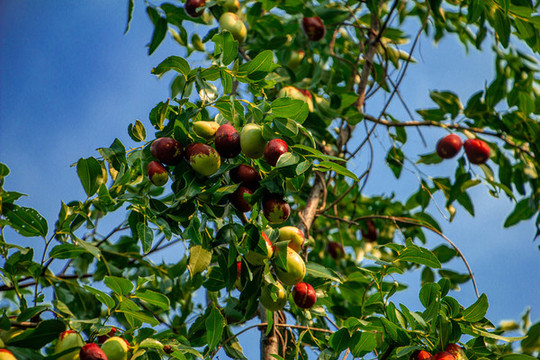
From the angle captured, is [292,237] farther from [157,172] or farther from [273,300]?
[157,172]

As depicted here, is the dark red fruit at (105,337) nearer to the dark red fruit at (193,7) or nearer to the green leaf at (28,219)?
the green leaf at (28,219)

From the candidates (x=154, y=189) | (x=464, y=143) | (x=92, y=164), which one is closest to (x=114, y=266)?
(x=154, y=189)

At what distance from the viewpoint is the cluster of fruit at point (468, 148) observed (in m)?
2.77

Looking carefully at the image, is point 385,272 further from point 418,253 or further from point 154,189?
point 154,189

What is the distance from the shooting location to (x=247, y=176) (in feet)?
5.06

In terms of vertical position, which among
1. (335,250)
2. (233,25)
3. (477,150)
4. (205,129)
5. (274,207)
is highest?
(233,25)

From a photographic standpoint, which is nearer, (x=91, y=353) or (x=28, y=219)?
(x=91, y=353)

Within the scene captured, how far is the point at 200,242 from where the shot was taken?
4.86 feet

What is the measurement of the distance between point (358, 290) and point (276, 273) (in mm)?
911

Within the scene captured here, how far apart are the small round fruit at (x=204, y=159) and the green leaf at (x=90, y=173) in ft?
0.98

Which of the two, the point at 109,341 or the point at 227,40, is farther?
the point at 227,40

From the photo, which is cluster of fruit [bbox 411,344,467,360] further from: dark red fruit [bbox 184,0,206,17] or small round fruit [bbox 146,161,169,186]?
dark red fruit [bbox 184,0,206,17]

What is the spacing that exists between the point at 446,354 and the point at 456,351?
6 cm

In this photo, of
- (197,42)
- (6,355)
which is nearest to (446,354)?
(6,355)
